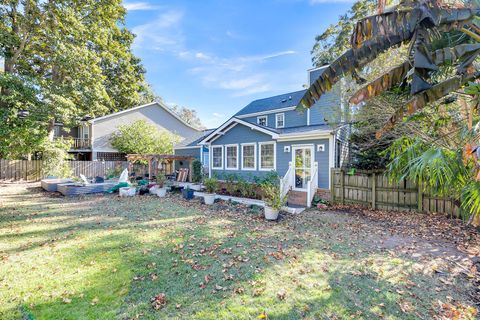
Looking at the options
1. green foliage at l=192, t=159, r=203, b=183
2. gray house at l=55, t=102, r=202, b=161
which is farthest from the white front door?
gray house at l=55, t=102, r=202, b=161

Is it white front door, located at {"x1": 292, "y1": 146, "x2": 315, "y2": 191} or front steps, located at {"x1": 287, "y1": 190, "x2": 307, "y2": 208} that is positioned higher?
white front door, located at {"x1": 292, "y1": 146, "x2": 315, "y2": 191}

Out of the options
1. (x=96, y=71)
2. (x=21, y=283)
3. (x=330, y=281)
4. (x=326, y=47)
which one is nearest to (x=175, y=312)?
(x=330, y=281)

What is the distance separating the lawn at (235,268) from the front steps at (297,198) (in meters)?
2.56

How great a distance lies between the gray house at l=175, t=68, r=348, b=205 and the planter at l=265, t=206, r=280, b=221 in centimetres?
240

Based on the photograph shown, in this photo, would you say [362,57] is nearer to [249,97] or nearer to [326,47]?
[249,97]

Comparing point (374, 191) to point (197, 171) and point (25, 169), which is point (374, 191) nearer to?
point (197, 171)

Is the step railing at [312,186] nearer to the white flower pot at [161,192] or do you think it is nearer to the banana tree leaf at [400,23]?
the banana tree leaf at [400,23]

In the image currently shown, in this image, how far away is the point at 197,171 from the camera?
17391 millimetres

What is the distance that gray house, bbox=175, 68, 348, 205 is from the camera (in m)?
10.6

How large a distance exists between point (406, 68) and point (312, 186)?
626 cm

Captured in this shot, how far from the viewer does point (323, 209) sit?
31.6ft

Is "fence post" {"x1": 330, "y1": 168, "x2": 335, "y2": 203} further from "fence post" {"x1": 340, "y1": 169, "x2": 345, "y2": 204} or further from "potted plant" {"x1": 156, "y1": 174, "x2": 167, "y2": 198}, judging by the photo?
A: "potted plant" {"x1": 156, "y1": 174, "x2": 167, "y2": 198}

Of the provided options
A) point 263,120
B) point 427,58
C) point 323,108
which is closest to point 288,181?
point 323,108

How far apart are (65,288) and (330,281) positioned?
4.47 metres
